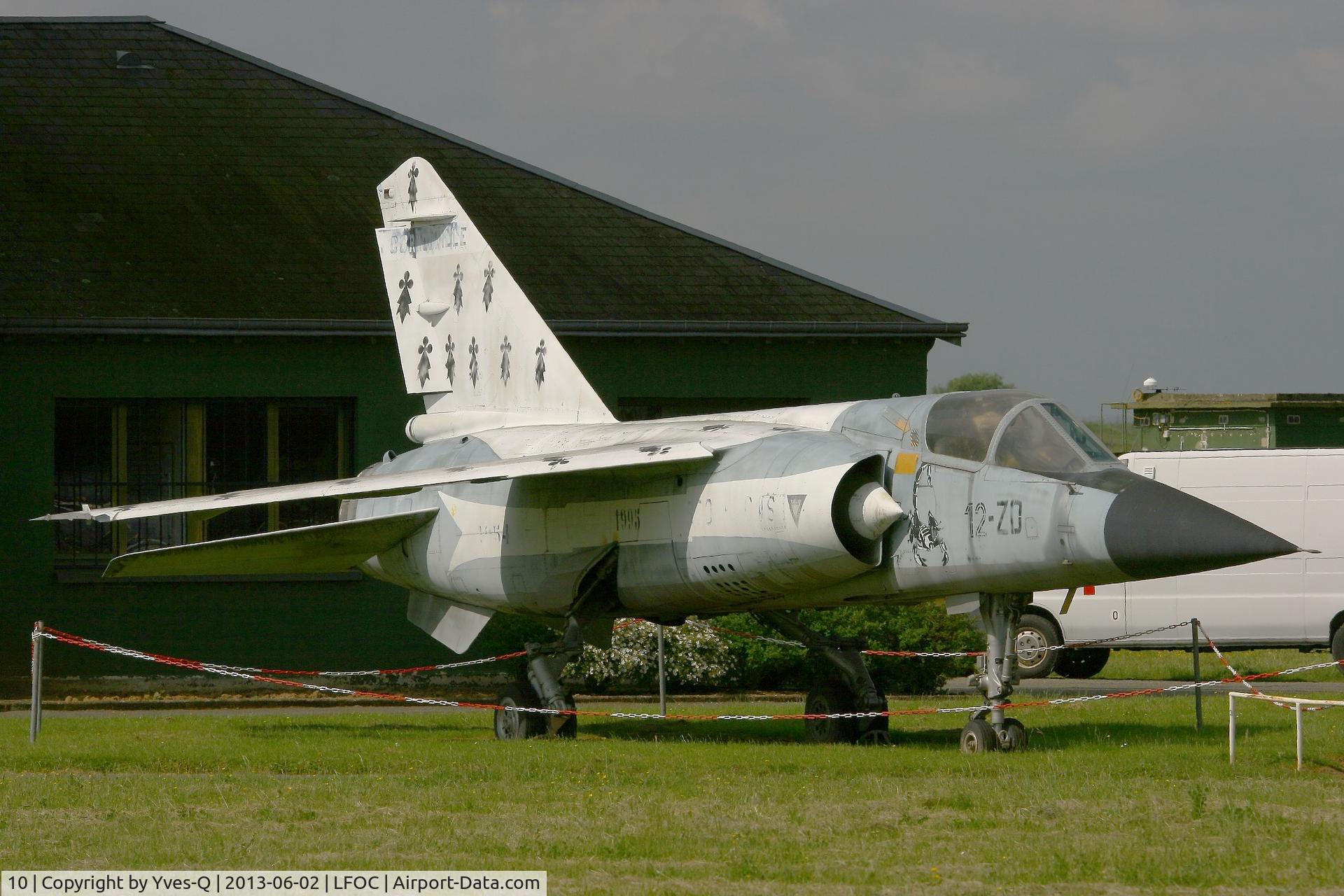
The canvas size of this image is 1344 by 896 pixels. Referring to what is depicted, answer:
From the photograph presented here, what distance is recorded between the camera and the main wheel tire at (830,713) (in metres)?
14.4

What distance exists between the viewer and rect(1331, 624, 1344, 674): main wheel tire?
842 inches

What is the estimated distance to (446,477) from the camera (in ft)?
45.4

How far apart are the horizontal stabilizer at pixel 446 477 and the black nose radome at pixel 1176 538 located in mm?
3432

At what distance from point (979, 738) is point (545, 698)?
13.4 feet

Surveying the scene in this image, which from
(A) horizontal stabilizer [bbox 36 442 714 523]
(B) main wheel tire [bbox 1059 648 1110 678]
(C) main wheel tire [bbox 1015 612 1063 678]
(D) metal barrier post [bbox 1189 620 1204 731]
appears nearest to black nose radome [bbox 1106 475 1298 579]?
(D) metal barrier post [bbox 1189 620 1204 731]

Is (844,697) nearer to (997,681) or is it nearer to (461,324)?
(997,681)

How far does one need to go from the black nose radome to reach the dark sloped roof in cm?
1135

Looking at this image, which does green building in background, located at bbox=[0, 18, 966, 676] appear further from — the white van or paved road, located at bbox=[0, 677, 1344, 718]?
the white van

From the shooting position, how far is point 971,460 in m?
12.6

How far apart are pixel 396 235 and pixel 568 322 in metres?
3.86

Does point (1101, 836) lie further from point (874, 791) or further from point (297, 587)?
point (297, 587)

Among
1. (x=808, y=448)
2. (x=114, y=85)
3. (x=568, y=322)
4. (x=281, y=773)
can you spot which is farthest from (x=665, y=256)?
(x=281, y=773)

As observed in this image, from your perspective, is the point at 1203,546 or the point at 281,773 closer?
the point at 1203,546

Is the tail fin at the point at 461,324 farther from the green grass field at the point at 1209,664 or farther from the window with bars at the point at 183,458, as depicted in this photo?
the green grass field at the point at 1209,664
